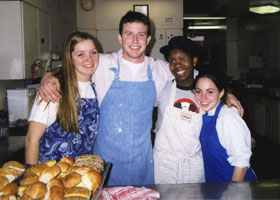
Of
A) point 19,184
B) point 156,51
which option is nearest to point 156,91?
point 19,184

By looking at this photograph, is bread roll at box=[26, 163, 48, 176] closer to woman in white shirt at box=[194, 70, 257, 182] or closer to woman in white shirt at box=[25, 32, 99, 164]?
woman in white shirt at box=[25, 32, 99, 164]

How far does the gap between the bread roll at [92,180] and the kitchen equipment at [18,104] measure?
84.7 inches

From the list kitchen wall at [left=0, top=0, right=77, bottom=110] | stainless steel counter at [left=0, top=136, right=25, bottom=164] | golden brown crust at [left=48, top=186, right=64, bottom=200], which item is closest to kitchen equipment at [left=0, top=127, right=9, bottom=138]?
stainless steel counter at [left=0, top=136, right=25, bottom=164]

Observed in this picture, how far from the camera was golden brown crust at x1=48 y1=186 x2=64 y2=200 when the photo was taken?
967 mm

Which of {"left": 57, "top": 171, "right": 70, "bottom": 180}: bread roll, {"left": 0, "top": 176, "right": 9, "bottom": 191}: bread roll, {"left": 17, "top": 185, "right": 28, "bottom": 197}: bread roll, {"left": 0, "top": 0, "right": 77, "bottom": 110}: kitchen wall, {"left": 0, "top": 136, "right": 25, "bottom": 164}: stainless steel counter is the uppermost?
{"left": 0, "top": 0, "right": 77, "bottom": 110}: kitchen wall

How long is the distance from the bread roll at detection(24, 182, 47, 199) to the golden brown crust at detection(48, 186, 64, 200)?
3 centimetres

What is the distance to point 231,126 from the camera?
154 cm

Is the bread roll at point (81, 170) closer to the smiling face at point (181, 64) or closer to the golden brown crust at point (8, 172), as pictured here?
the golden brown crust at point (8, 172)

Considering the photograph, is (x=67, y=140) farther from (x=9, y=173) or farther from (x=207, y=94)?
(x=207, y=94)

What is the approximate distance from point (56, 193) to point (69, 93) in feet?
2.35

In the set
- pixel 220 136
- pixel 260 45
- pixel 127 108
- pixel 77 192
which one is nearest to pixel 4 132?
pixel 127 108

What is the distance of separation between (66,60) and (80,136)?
0.48 meters

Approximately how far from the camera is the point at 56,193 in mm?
980

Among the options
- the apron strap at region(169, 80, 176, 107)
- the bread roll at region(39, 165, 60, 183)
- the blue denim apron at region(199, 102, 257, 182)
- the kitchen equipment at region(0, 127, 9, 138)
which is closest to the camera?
the bread roll at region(39, 165, 60, 183)
